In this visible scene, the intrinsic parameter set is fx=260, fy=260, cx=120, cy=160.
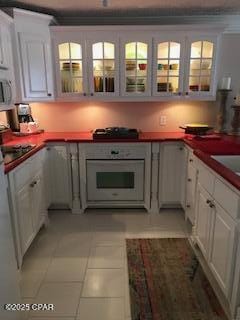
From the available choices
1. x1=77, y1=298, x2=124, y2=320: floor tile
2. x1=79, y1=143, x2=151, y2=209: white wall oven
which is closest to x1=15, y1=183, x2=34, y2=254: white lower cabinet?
x1=77, y1=298, x2=124, y2=320: floor tile

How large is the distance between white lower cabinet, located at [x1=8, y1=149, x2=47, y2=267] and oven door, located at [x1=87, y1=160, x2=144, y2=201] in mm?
587

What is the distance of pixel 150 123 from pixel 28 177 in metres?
1.81

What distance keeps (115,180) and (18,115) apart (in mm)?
1445

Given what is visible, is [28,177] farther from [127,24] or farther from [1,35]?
[127,24]

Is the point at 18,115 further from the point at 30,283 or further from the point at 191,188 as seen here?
the point at 191,188

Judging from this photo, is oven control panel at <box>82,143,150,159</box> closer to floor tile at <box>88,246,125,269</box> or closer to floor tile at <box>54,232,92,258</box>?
floor tile at <box>54,232,92,258</box>

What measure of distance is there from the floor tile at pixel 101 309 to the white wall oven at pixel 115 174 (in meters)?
1.40

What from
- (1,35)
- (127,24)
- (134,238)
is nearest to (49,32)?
(1,35)

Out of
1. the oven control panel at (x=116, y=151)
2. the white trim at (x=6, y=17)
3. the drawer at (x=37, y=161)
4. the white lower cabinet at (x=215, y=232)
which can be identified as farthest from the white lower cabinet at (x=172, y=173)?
the white trim at (x=6, y=17)

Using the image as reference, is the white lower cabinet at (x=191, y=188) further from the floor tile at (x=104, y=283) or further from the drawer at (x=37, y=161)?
the drawer at (x=37, y=161)

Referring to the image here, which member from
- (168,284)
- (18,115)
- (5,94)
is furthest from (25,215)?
(18,115)

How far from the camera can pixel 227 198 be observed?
1.62 m

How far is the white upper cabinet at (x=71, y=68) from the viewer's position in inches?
118

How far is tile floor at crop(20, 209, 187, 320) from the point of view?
1.83 m
